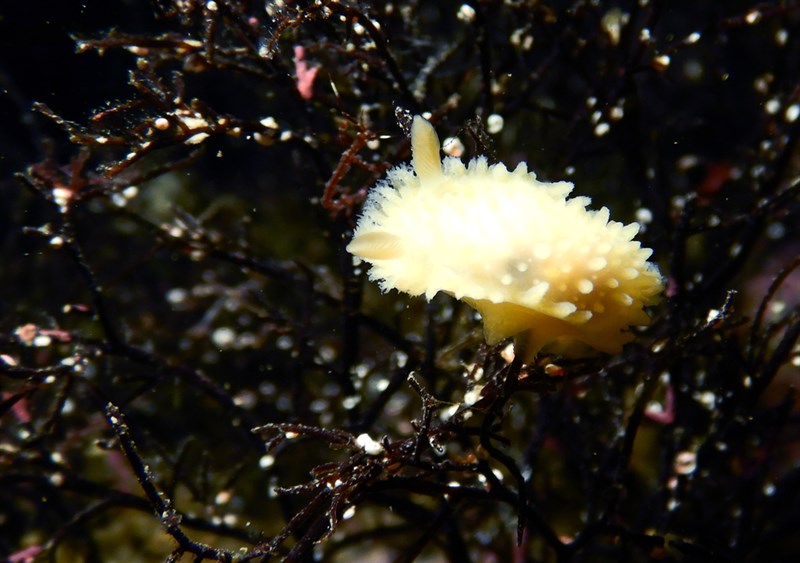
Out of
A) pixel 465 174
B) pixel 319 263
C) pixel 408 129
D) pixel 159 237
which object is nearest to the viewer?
pixel 465 174

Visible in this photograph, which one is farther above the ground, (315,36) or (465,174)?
(315,36)

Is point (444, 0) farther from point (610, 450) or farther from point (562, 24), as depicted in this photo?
point (610, 450)

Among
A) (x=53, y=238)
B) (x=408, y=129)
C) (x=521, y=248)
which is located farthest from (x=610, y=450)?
(x=53, y=238)

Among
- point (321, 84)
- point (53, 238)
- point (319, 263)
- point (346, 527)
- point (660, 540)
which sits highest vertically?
point (319, 263)

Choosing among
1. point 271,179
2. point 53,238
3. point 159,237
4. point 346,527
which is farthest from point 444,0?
point 346,527

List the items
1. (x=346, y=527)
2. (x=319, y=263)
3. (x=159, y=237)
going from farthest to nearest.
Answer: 1. (x=319, y=263)
2. (x=346, y=527)
3. (x=159, y=237)

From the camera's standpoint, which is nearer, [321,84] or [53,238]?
[53,238]
